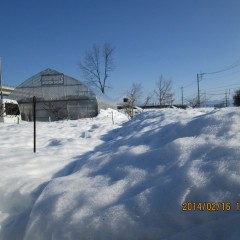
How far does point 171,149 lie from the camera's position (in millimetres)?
2689

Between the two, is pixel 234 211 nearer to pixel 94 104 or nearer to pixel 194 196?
pixel 194 196

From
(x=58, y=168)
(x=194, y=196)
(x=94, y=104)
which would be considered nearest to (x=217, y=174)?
(x=194, y=196)

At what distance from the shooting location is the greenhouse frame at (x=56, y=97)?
2334 centimetres
